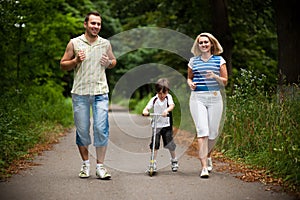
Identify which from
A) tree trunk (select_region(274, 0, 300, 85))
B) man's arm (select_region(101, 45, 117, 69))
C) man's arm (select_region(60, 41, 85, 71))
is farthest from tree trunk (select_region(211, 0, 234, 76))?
man's arm (select_region(60, 41, 85, 71))

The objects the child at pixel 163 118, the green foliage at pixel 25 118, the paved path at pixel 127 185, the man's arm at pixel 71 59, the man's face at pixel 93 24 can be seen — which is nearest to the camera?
the paved path at pixel 127 185

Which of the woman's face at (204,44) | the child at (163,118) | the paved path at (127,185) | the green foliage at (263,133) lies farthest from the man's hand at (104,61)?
the green foliage at (263,133)

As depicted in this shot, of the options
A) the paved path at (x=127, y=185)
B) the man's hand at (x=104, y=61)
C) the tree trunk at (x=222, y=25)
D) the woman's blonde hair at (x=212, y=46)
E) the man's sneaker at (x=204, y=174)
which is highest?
the tree trunk at (x=222, y=25)

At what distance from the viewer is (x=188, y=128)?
15.4m

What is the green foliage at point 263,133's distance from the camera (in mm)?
6867

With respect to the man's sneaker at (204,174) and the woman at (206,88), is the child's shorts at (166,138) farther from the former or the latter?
the man's sneaker at (204,174)

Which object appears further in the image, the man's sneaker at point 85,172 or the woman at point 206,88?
the woman at point 206,88

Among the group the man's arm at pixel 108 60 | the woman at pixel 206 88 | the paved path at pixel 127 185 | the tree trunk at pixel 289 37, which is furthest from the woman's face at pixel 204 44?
the tree trunk at pixel 289 37

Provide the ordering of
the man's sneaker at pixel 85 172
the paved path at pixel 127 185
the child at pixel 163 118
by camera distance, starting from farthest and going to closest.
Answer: the child at pixel 163 118, the man's sneaker at pixel 85 172, the paved path at pixel 127 185

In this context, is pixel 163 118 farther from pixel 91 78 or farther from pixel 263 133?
pixel 263 133

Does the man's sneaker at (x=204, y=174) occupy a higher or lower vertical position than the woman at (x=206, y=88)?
lower

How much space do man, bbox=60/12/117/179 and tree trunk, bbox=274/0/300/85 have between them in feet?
21.1

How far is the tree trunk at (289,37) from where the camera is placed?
41.1ft

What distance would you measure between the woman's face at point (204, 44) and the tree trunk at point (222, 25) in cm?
820
